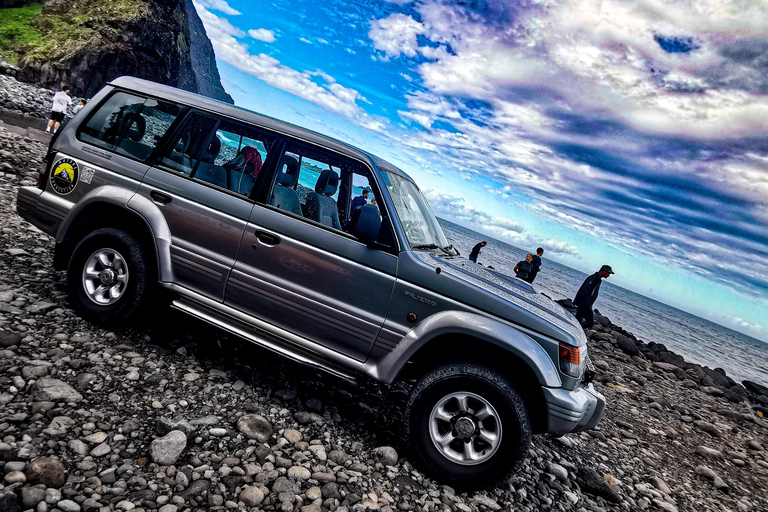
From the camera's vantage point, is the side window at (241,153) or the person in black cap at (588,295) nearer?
the side window at (241,153)

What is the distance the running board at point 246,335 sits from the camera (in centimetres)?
330

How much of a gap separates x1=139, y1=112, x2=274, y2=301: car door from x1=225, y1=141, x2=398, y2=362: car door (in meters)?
0.17

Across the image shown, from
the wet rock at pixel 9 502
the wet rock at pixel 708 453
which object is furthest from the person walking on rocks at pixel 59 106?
the wet rock at pixel 708 453

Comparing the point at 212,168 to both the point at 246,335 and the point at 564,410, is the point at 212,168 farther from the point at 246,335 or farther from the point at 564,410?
the point at 564,410

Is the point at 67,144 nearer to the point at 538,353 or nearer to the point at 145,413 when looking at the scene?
the point at 145,413

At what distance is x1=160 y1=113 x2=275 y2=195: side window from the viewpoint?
372 centimetres

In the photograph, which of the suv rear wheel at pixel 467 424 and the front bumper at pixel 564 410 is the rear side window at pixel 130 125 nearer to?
the suv rear wheel at pixel 467 424

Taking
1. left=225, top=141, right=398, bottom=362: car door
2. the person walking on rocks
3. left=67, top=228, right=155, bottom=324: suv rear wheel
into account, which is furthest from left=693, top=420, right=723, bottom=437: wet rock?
the person walking on rocks

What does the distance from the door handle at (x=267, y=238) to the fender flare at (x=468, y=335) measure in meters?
1.28

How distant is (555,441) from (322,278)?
3538mm

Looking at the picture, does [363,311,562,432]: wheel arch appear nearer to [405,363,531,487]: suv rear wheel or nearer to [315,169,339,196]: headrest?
[405,363,531,487]: suv rear wheel

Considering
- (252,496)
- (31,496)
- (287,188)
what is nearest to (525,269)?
(287,188)

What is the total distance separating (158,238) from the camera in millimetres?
3682

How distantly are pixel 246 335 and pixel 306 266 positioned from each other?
0.80 metres
